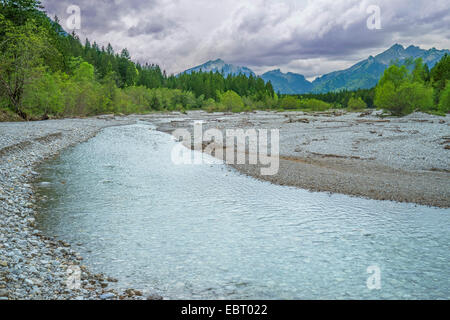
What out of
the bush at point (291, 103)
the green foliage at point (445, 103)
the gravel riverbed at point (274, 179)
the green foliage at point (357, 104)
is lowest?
the gravel riverbed at point (274, 179)

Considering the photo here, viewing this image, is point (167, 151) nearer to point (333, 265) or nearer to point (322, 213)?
point (322, 213)

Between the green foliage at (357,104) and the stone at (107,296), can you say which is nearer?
the stone at (107,296)

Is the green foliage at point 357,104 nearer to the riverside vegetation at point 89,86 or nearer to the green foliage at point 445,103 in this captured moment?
the riverside vegetation at point 89,86

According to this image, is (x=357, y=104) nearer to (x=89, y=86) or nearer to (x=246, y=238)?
(x=89, y=86)

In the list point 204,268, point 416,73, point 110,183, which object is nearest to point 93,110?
point 110,183

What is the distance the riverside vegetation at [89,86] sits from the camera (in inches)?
1778

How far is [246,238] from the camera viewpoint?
388 inches

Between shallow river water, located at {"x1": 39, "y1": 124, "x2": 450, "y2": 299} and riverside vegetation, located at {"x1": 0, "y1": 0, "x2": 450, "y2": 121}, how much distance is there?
37.9 metres

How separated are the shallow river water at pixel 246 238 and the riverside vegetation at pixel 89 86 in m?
37.9

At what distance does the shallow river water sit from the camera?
718 cm

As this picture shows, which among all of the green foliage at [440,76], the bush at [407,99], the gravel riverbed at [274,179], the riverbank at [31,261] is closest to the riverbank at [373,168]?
the gravel riverbed at [274,179]

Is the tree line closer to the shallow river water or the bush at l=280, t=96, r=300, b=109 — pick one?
the bush at l=280, t=96, r=300, b=109

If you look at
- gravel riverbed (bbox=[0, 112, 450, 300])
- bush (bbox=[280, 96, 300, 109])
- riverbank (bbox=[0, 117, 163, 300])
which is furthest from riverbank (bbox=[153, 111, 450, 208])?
bush (bbox=[280, 96, 300, 109])
